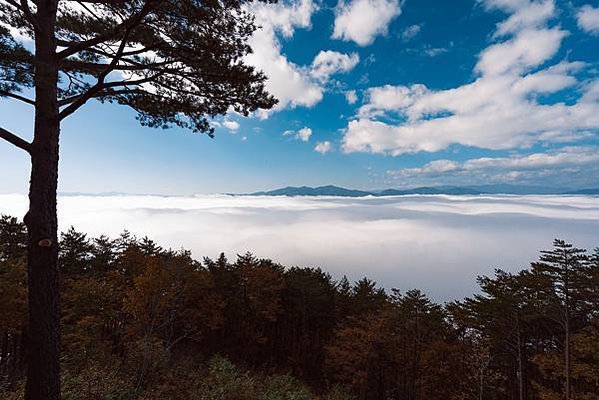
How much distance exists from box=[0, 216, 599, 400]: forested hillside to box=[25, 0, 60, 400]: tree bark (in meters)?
3.14

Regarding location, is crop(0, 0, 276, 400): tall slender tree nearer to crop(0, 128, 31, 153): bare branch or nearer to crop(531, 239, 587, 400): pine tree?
crop(0, 128, 31, 153): bare branch

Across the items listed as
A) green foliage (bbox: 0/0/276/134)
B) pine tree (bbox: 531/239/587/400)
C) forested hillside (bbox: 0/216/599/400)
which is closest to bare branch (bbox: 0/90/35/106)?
green foliage (bbox: 0/0/276/134)

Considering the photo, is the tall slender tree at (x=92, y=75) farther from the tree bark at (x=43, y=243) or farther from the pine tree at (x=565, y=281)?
the pine tree at (x=565, y=281)

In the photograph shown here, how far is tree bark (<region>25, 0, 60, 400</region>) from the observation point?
4.64 metres

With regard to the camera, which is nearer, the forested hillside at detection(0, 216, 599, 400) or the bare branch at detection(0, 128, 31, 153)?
the bare branch at detection(0, 128, 31, 153)

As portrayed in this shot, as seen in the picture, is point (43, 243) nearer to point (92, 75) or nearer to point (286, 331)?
point (92, 75)

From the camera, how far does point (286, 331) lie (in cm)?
3834

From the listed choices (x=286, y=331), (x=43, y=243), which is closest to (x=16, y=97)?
(x=43, y=243)

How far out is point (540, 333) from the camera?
24.5m

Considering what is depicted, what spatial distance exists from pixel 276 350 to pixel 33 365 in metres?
35.8

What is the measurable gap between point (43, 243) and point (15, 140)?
5.23 ft

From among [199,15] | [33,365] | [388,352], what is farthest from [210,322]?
[199,15]

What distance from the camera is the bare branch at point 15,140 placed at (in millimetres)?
4641

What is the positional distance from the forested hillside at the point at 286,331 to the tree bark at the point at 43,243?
3.14m
